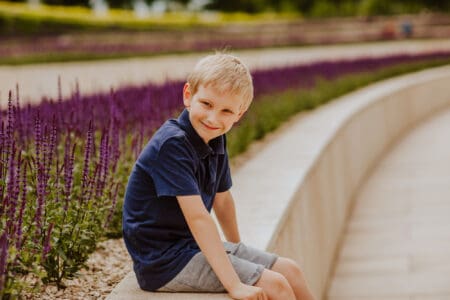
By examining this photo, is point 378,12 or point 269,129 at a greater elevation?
point 269,129

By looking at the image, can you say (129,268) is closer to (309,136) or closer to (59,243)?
(59,243)

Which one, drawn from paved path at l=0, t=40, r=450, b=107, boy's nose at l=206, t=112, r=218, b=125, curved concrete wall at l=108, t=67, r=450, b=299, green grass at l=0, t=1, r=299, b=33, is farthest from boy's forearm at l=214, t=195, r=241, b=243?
green grass at l=0, t=1, r=299, b=33

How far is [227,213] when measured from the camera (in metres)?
3.06

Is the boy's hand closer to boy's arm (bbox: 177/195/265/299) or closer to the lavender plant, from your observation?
boy's arm (bbox: 177/195/265/299)

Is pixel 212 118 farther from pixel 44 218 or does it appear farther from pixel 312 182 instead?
pixel 312 182

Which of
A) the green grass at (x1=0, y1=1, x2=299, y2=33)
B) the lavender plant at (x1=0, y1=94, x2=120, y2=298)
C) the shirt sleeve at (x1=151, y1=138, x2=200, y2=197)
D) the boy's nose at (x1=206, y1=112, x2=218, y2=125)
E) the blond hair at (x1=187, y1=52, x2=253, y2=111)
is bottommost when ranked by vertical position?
the green grass at (x1=0, y1=1, x2=299, y2=33)

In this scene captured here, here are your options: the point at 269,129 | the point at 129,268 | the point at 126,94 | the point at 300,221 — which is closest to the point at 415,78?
the point at 269,129

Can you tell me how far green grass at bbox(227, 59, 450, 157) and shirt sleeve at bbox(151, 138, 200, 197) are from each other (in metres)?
3.23

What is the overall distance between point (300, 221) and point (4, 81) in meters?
12.7

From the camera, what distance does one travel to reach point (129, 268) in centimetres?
331

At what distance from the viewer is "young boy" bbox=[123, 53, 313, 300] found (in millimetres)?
2570

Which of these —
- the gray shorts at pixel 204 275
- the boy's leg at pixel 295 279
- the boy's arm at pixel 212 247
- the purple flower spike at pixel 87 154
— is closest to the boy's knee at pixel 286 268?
the boy's leg at pixel 295 279

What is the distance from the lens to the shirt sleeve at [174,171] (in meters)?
2.58

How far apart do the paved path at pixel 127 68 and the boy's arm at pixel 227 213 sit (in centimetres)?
952
